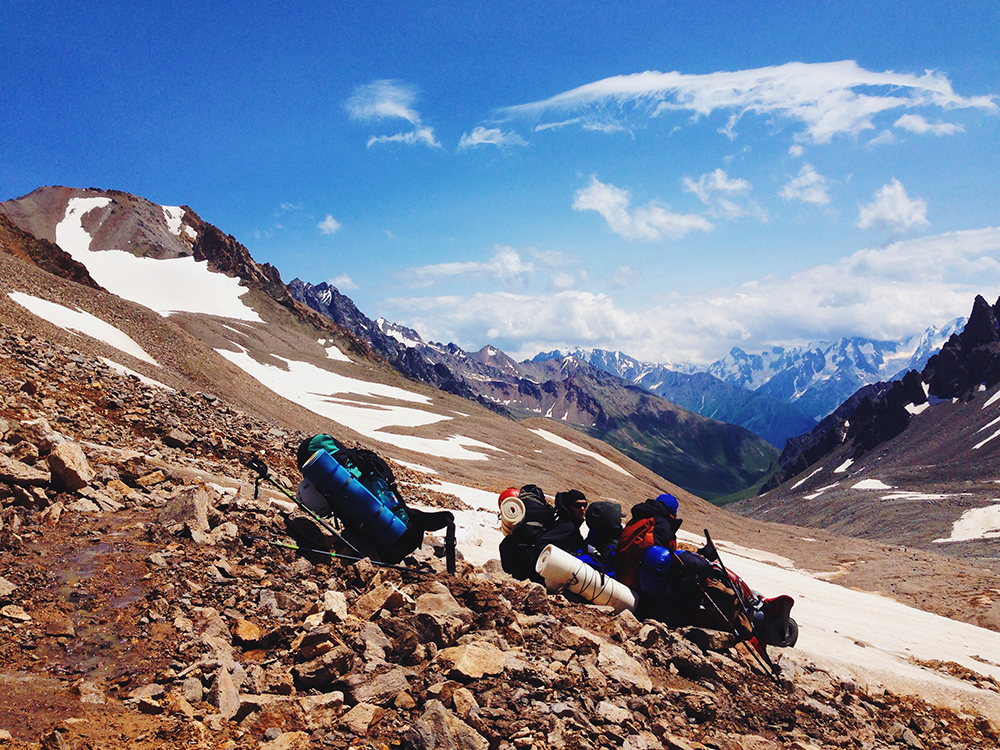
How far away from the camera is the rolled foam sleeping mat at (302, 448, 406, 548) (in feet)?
28.6

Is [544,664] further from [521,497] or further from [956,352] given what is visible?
[956,352]

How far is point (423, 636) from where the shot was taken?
Result: 646 cm

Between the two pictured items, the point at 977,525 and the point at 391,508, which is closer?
the point at 391,508

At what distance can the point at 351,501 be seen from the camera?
8.85 m

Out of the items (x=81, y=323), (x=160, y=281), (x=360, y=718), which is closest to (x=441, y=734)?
(x=360, y=718)

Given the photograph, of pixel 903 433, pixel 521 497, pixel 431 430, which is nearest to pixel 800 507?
pixel 903 433

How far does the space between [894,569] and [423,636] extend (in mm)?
40644

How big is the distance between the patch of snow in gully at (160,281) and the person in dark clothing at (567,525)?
348 ft

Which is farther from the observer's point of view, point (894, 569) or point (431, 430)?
point (431, 430)

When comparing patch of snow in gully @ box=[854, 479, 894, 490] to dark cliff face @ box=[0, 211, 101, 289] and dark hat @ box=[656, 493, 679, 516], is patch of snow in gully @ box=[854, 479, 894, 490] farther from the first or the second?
dark cliff face @ box=[0, 211, 101, 289]

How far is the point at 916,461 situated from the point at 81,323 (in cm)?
14723

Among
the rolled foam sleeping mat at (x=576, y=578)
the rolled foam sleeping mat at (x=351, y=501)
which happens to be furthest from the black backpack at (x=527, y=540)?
the rolled foam sleeping mat at (x=351, y=501)

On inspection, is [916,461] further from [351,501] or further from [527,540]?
[351,501]

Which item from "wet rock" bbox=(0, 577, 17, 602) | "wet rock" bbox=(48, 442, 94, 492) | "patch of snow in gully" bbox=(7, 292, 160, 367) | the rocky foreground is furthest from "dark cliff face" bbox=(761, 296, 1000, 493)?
"wet rock" bbox=(0, 577, 17, 602)
